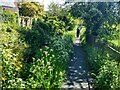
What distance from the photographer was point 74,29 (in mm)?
3922

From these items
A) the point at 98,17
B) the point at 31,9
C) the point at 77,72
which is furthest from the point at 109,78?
the point at 98,17

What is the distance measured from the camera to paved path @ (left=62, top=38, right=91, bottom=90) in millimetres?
3167

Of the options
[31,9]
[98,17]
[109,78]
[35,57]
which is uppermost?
[31,9]

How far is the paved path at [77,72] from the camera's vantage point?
10.4 ft

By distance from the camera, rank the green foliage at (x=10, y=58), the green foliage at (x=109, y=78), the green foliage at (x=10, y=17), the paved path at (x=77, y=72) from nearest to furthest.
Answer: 1. the green foliage at (x=10, y=58)
2. the green foliage at (x=109, y=78)
3. the paved path at (x=77, y=72)
4. the green foliage at (x=10, y=17)

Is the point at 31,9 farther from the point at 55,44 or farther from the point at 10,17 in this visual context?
the point at 55,44

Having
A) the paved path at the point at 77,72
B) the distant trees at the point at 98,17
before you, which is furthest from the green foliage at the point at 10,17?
the paved path at the point at 77,72

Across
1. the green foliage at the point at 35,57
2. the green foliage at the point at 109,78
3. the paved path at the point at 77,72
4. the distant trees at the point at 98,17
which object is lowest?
the paved path at the point at 77,72

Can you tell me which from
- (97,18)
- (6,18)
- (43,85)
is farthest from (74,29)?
(43,85)

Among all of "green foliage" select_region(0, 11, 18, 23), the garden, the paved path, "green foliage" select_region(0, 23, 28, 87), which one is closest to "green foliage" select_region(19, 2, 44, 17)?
the garden

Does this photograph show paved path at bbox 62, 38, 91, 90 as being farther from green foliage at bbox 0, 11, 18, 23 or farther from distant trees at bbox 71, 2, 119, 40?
green foliage at bbox 0, 11, 18, 23

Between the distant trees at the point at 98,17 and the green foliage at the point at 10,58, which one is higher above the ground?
the distant trees at the point at 98,17

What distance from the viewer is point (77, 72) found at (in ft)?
11.9

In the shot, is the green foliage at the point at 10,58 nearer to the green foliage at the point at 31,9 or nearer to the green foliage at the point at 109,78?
the green foliage at the point at 31,9
